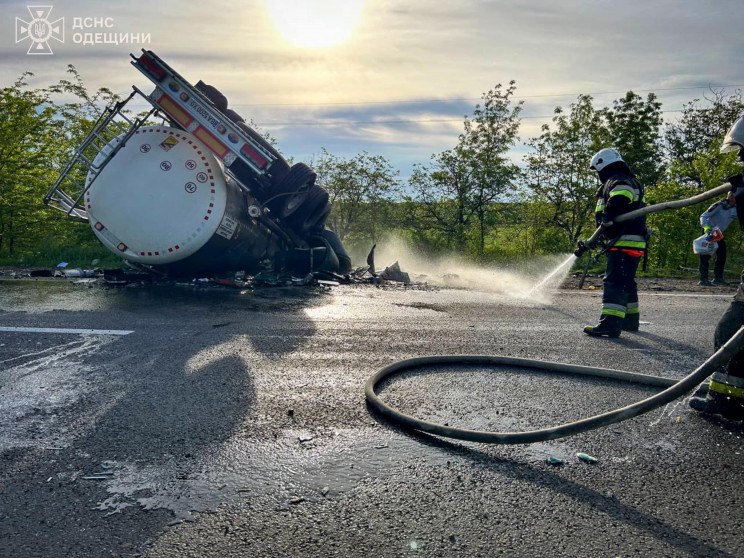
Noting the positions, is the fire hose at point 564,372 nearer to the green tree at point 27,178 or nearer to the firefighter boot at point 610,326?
the firefighter boot at point 610,326

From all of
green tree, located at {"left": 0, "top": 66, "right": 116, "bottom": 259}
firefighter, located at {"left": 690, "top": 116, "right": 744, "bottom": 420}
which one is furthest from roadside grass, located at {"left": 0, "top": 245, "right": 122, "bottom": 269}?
firefighter, located at {"left": 690, "top": 116, "right": 744, "bottom": 420}

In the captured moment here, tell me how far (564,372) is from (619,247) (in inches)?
81.9

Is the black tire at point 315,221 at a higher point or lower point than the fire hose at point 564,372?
higher

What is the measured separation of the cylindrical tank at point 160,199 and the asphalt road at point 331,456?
2.78 m

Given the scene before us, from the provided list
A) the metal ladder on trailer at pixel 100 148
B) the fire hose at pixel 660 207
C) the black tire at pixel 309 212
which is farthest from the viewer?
the black tire at pixel 309 212

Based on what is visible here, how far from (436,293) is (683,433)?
5752 millimetres

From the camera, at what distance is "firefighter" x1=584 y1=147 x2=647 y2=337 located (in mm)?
5469

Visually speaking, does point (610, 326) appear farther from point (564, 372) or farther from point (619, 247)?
point (564, 372)

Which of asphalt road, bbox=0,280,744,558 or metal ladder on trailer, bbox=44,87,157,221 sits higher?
metal ladder on trailer, bbox=44,87,157,221

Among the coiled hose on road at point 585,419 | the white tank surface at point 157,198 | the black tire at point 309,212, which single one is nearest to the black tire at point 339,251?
the black tire at point 309,212

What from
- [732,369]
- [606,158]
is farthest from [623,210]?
[732,369]

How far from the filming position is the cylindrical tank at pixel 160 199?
7742 millimetres

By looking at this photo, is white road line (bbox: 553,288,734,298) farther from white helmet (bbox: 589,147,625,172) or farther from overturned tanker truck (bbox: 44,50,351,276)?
overturned tanker truck (bbox: 44,50,351,276)


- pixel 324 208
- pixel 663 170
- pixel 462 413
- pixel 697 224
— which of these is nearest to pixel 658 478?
pixel 462 413
